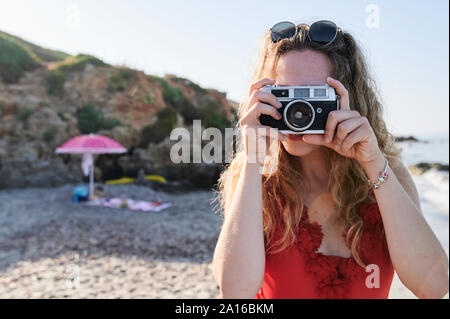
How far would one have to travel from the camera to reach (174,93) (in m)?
15.7

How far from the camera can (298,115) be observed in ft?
4.61

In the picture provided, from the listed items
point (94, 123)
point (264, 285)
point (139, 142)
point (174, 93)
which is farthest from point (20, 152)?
point (264, 285)

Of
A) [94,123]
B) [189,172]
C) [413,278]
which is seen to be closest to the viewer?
[413,278]

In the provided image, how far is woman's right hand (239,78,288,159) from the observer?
4.55ft

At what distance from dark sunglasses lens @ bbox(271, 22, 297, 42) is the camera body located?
0.28 metres

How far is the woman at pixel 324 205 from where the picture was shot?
129cm

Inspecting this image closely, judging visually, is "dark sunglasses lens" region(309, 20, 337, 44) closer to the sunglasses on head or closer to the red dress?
the sunglasses on head

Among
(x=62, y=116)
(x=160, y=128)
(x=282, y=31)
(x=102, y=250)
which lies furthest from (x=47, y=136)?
(x=282, y=31)

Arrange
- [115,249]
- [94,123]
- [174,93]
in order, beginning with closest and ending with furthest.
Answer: [115,249]
[94,123]
[174,93]

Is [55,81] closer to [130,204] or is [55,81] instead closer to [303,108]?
[130,204]

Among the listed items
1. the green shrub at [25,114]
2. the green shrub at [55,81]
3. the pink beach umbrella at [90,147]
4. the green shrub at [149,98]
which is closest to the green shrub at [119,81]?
the green shrub at [149,98]

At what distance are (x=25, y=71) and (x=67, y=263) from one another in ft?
39.7

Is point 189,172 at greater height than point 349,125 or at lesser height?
lesser

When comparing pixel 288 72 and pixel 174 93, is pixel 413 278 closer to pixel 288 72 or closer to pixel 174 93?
pixel 288 72
